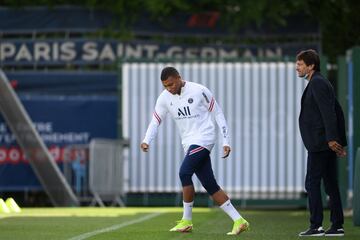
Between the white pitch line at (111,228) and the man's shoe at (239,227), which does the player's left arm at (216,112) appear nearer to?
the man's shoe at (239,227)

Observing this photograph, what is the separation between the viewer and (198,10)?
85.4 ft

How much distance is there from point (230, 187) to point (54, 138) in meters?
3.80

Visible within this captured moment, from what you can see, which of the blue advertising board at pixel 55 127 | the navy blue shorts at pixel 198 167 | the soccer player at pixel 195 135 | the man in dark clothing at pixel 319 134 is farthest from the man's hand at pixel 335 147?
the blue advertising board at pixel 55 127

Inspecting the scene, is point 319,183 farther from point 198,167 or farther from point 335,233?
point 198,167

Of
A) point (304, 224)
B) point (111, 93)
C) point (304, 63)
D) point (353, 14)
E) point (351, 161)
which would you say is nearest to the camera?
point (304, 63)

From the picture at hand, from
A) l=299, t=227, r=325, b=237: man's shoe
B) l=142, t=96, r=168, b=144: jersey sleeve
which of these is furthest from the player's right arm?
l=299, t=227, r=325, b=237: man's shoe

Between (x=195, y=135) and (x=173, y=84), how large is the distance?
0.62m

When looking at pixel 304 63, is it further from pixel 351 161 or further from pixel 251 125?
pixel 251 125

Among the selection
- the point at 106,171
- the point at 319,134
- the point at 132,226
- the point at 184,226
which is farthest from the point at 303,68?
the point at 106,171

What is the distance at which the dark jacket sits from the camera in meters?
12.7

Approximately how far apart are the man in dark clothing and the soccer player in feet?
2.80

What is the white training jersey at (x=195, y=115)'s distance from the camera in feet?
43.8

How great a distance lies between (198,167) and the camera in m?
13.3

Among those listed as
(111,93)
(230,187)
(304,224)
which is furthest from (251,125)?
(304,224)
